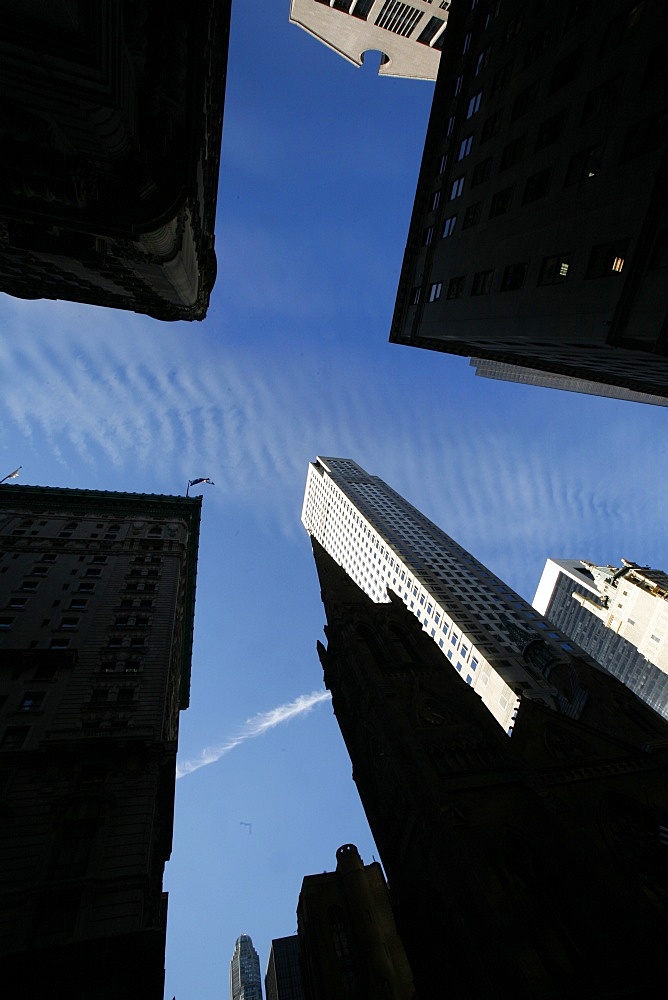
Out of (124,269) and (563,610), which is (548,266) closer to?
(124,269)

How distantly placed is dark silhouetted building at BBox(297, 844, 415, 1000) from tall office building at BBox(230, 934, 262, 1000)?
15571 centimetres

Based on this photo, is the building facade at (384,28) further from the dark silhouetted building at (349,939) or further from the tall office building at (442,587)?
the dark silhouetted building at (349,939)

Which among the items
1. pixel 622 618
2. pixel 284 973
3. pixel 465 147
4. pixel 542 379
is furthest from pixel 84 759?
pixel 542 379

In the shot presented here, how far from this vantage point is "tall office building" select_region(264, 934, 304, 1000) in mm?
53719

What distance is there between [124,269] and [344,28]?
49.0 m

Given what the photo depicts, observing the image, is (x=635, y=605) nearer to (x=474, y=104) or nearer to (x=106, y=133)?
(x=474, y=104)

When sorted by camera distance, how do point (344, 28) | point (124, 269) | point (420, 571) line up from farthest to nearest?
point (420, 571) < point (344, 28) < point (124, 269)

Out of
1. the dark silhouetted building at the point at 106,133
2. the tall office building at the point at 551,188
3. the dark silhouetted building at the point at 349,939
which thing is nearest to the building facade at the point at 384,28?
the tall office building at the point at 551,188

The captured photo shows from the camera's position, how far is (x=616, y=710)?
29.1 meters

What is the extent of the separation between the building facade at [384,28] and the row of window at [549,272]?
140 ft

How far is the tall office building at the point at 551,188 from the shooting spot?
1638 centimetres

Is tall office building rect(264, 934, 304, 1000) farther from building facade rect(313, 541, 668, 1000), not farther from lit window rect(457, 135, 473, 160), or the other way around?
lit window rect(457, 135, 473, 160)

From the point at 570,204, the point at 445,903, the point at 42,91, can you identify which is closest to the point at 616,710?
the point at 445,903

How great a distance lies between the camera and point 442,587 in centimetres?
7131
